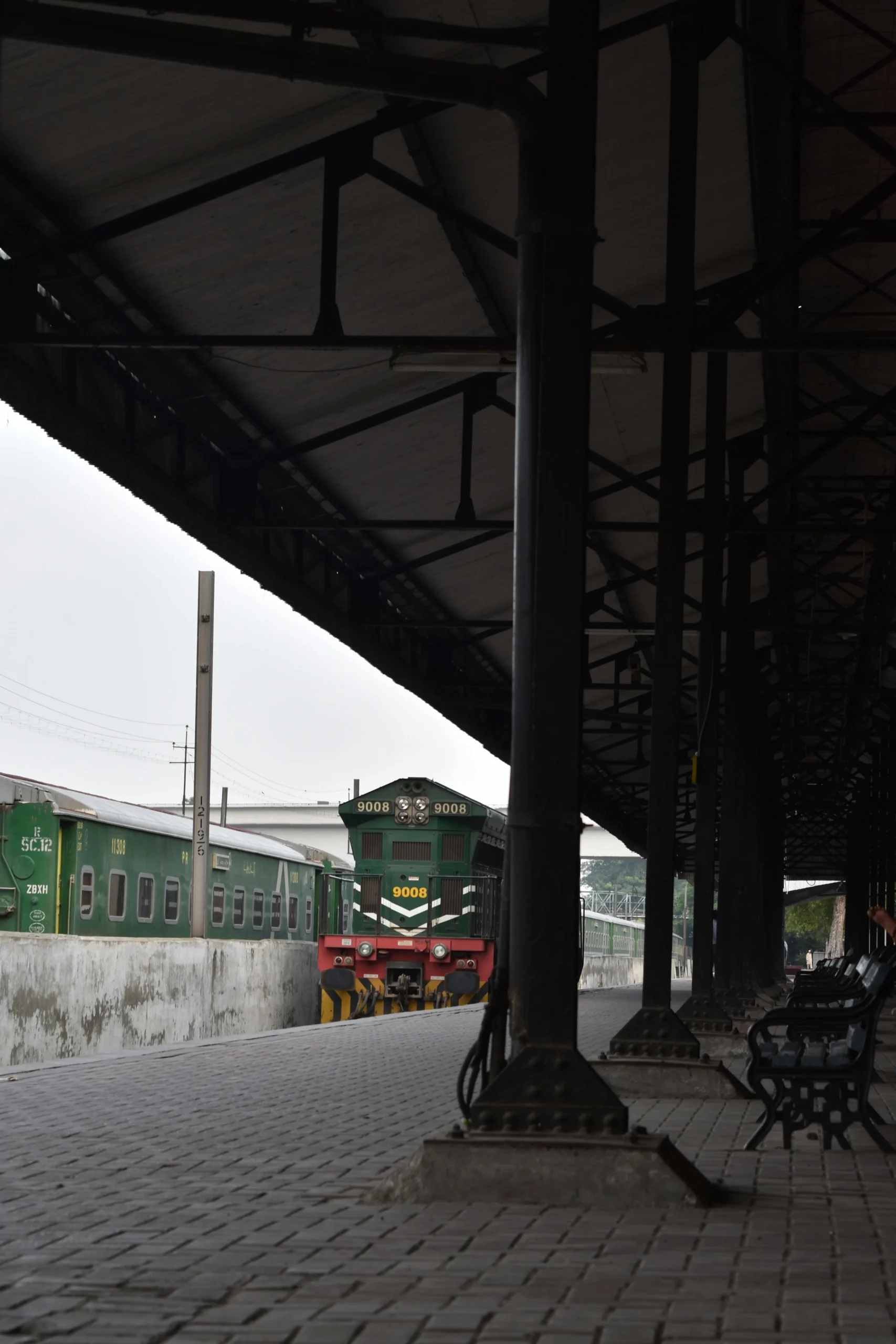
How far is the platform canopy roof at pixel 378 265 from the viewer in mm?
9906

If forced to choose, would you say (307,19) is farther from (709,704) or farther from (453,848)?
(453,848)

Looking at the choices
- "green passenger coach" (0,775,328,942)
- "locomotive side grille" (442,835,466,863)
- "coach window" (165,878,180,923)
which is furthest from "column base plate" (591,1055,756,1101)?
"locomotive side grille" (442,835,466,863)

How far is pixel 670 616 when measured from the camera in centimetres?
1187

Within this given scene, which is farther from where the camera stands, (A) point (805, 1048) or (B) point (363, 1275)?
(A) point (805, 1048)

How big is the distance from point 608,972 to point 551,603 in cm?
4329

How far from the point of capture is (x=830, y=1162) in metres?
8.14

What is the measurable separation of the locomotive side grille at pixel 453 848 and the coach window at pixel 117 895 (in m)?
7.26

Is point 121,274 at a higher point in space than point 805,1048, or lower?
higher

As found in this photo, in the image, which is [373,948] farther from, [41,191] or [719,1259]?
[719,1259]

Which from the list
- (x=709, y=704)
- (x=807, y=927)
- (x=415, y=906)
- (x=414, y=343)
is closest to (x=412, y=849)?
(x=415, y=906)

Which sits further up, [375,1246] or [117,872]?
[117,872]

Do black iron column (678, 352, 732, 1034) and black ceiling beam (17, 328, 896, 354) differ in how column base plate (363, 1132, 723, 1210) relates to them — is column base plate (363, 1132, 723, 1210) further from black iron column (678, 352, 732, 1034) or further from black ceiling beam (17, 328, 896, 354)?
black iron column (678, 352, 732, 1034)

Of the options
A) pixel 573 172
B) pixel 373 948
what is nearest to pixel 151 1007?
pixel 373 948

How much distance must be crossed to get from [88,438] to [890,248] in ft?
26.0
